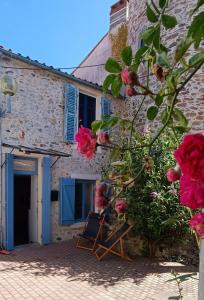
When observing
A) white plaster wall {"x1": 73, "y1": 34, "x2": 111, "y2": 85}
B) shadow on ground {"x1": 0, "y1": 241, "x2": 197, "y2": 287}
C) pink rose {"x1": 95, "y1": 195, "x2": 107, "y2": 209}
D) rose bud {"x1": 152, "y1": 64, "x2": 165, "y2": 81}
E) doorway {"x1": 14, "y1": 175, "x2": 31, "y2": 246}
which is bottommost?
shadow on ground {"x1": 0, "y1": 241, "x2": 197, "y2": 287}

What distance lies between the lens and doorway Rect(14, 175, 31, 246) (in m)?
9.75

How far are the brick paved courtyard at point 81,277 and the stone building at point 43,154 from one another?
1223 millimetres

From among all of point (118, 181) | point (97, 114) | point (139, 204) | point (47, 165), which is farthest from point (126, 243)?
point (118, 181)

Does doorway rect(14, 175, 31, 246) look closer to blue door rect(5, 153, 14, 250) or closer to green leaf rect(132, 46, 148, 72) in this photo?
blue door rect(5, 153, 14, 250)

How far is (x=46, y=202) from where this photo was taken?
348 inches

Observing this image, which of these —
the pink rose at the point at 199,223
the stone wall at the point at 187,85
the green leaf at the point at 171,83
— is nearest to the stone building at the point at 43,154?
the stone wall at the point at 187,85

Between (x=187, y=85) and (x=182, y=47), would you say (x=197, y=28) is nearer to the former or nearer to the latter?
(x=182, y=47)

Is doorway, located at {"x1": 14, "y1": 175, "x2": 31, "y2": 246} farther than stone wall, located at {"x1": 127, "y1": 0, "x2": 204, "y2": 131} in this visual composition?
Yes

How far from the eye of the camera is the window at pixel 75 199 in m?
9.30

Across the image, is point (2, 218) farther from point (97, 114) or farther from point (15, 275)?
point (97, 114)

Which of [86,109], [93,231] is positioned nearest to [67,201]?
[93,231]

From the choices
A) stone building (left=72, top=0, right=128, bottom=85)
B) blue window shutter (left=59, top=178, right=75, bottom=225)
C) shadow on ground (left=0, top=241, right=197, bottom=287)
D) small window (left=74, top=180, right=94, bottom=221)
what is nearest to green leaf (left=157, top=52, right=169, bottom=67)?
shadow on ground (left=0, top=241, right=197, bottom=287)

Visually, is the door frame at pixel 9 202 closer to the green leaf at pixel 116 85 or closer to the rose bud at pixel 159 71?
the green leaf at pixel 116 85

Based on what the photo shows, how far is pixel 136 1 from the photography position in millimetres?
10977
